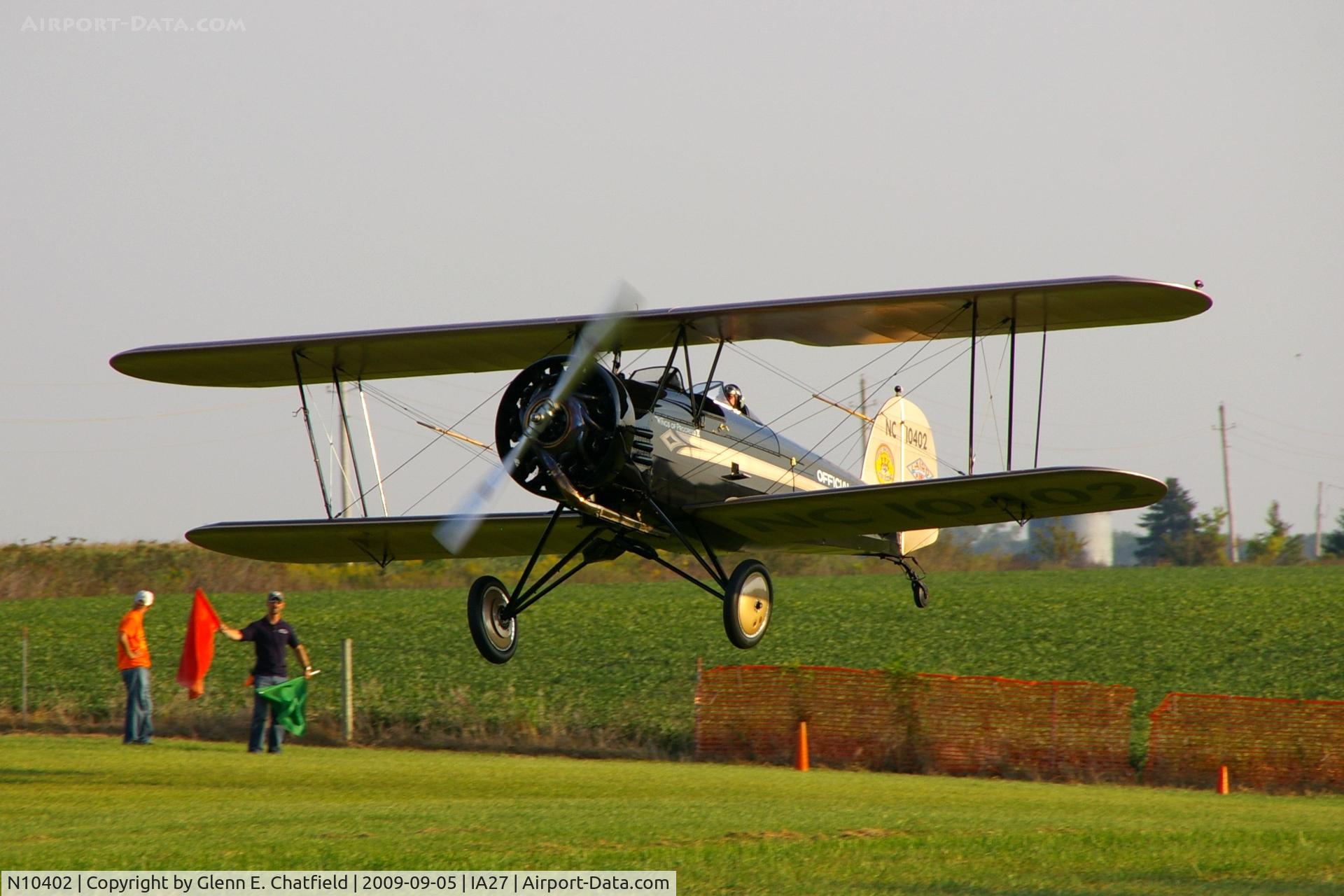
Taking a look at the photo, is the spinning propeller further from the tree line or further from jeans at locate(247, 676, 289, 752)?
the tree line

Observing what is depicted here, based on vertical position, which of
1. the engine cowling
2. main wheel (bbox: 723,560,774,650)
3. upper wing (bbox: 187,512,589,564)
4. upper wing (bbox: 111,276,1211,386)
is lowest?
main wheel (bbox: 723,560,774,650)

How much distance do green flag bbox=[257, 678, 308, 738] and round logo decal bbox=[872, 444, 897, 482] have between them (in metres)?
7.04

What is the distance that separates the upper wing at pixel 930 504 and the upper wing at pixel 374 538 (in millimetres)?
1792

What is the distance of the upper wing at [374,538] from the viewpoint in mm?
13719

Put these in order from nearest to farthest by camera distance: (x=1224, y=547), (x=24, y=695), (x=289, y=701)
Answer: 1. (x=289, y=701)
2. (x=24, y=695)
3. (x=1224, y=547)

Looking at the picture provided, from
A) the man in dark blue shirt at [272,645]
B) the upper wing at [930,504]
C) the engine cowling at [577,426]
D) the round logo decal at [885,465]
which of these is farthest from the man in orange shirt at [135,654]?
the round logo decal at [885,465]

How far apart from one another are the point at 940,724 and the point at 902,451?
5596 mm

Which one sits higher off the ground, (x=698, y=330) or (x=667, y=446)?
(x=698, y=330)

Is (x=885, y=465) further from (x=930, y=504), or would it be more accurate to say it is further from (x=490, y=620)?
(x=490, y=620)

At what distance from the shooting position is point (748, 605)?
1191 cm

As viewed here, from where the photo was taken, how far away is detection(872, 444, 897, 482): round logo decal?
52.7ft

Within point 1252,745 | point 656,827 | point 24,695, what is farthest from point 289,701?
point 1252,745

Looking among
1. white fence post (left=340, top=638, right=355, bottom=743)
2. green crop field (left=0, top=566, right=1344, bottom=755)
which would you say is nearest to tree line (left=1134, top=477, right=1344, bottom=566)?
green crop field (left=0, top=566, right=1344, bottom=755)

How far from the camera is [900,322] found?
12.9 metres
